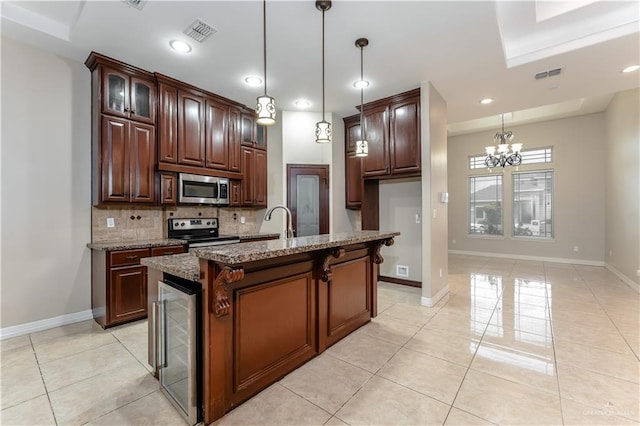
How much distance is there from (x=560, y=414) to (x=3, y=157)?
16.5ft

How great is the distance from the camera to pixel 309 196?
191 inches

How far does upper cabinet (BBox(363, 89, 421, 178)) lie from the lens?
12.9ft

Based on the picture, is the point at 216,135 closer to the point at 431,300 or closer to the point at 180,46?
the point at 180,46

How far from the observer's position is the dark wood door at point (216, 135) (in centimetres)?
397

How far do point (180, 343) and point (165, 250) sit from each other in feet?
5.63

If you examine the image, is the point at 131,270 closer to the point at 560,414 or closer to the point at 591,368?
the point at 560,414

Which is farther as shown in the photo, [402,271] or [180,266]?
[402,271]

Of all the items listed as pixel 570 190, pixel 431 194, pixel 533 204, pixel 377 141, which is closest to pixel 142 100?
pixel 377 141

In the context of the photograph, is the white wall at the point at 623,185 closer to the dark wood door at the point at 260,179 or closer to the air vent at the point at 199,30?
the dark wood door at the point at 260,179

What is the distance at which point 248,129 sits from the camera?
452 centimetres

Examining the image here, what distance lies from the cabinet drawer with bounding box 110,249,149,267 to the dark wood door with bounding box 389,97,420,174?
3.41 meters

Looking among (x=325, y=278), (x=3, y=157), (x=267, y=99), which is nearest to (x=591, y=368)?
(x=325, y=278)

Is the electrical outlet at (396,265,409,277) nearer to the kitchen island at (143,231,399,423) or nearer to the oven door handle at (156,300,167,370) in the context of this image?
the kitchen island at (143,231,399,423)

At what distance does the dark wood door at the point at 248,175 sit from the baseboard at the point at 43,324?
7.76 feet
